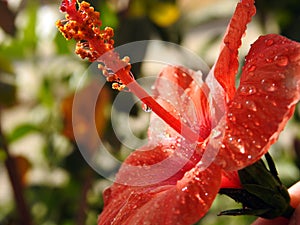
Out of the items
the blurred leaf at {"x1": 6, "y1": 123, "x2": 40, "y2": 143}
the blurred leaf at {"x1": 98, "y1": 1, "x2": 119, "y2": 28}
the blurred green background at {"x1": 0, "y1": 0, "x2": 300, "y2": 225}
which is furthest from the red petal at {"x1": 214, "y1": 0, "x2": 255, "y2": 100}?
the blurred leaf at {"x1": 6, "y1": 123, "x2": 40, "y2": 143}

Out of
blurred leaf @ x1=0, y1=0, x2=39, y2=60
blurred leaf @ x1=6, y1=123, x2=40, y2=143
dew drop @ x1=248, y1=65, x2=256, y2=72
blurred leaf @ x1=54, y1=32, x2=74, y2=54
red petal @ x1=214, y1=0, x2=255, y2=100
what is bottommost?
blurred leaf @ x1=6, y1=123, x2=40, y2=143

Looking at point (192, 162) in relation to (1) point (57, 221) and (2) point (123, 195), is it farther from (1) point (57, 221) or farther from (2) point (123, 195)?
(1) point (57, 221)

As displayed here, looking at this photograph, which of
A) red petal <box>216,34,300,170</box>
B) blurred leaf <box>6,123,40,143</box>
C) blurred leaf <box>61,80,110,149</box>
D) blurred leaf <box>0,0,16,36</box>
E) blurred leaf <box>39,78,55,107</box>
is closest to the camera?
red petal <box>216,34,300,170</box>

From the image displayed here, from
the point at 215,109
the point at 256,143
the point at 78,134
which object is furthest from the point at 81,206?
the point at 256,143

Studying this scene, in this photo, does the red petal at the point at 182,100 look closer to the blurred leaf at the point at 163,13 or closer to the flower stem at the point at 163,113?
the flower stem at the point at 163,113

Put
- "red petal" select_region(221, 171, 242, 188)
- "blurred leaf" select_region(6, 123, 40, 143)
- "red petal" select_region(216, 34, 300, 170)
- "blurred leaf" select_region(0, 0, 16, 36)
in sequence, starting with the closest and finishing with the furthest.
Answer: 1. "red petal" select_region(216, 34, 300, 170)
2. "red petal" select_region(221, 171, 242, 188)
3. "blurred leaf" select_region(0, 0, 16, 36)
4. "blurred leaf" select_region(6, 123, 40, 143)

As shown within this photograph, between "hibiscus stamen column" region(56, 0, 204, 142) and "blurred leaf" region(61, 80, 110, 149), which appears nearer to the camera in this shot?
"hibiscus stamen column" region(56, 0, 204, 142)

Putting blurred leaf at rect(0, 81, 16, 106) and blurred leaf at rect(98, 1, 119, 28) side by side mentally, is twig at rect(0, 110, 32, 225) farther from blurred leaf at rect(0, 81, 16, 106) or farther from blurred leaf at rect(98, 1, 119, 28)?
blurred leaf at rect(98, 1, 119, 28)

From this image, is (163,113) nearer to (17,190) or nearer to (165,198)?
(165,198)

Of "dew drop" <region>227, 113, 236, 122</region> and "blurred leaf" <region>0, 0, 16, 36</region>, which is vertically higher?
"blurred leaf" <region>0, 0, 16, 36</region>
